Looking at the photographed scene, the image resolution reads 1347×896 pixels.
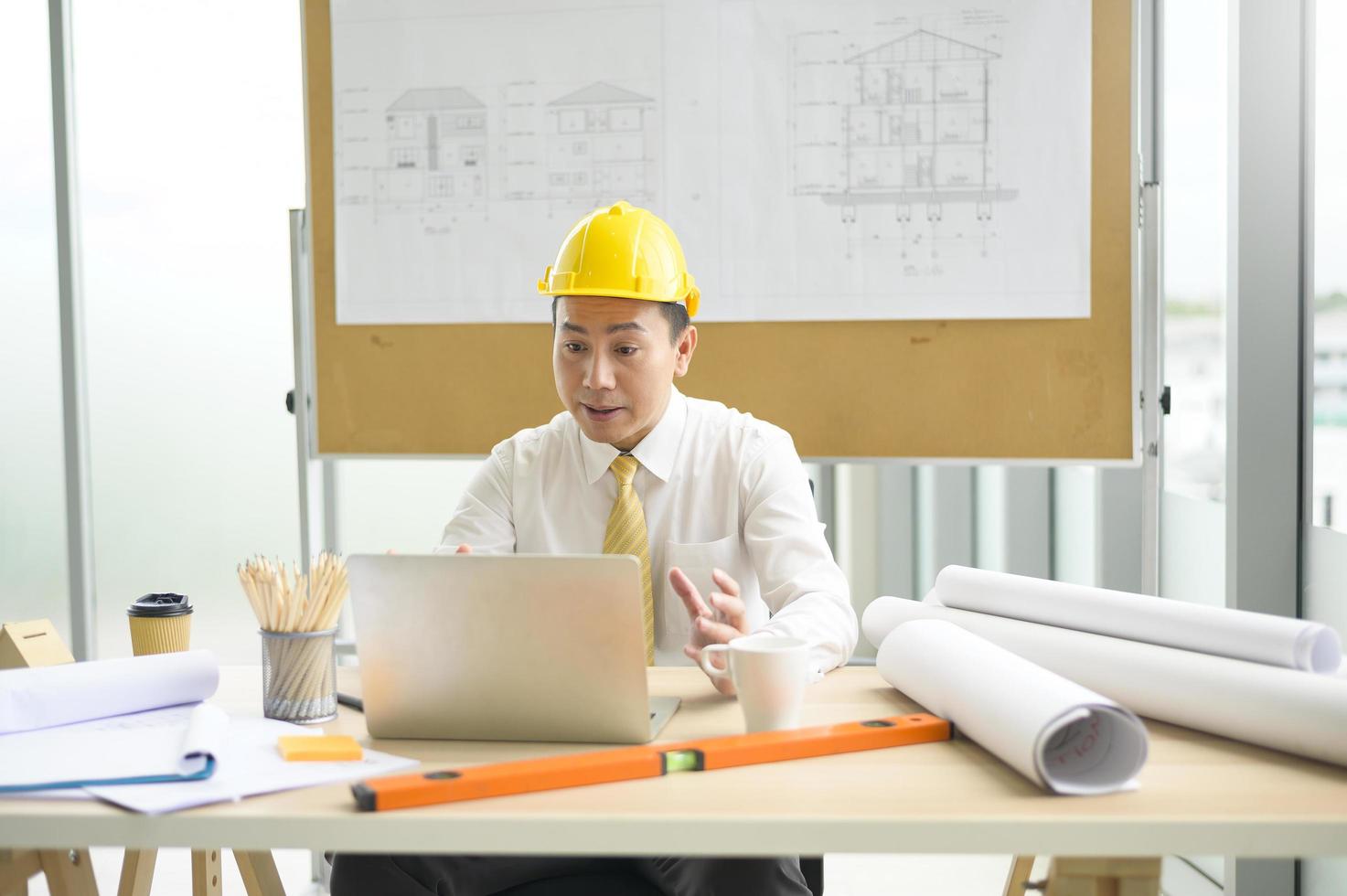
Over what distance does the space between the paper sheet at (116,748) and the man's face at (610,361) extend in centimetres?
81

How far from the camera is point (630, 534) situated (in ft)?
6.25

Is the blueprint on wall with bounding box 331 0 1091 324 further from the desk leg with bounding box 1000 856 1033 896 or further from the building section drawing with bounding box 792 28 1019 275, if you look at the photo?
the desk leg with bounding box 1000 856 1033 896

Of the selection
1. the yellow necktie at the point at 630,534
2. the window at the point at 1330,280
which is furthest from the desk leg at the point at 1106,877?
the window at the point at 1330,280

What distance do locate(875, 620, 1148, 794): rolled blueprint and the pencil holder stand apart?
65 cm

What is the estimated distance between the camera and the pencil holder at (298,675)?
1.22 metres

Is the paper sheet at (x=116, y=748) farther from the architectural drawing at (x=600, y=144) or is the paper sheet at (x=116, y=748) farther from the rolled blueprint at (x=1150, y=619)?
the architectural drawing at (x=600, y=144)

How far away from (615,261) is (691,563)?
1.73 ft

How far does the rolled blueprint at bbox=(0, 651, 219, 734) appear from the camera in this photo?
1.15m

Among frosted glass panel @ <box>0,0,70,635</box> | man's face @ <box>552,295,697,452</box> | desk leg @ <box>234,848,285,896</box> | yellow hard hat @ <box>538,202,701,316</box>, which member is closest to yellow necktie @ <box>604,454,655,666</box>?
man's face @ <box>552,295,697,452</box>

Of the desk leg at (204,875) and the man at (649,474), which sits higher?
the man at (649,474)

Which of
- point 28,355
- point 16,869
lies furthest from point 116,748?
point 28,355

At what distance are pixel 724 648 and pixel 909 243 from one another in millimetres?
1536

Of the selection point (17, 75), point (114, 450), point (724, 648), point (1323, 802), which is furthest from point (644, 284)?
point (17, 75)

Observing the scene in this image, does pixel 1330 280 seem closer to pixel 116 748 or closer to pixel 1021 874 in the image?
pixel 1021 874
